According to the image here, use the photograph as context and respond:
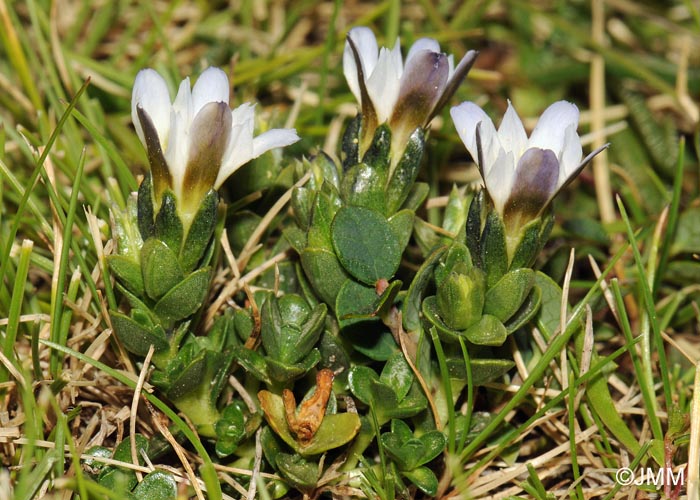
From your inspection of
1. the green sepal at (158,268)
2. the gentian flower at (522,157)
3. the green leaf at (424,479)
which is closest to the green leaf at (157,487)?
the green sepal at (158,268)

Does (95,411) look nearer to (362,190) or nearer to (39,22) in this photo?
(362,190)

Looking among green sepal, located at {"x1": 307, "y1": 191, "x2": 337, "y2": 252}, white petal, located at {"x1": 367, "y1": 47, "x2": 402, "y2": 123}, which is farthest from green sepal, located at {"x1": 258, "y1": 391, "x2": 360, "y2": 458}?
white petal, located at {"x1": 367, "y1": 47, "x2": 402, "y2": 123}

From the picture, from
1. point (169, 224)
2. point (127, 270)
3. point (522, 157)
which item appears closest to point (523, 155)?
point (522, 157)

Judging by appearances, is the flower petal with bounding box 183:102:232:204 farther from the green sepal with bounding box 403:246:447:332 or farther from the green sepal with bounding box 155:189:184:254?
the green sepal with bounding box 403:246:447:332

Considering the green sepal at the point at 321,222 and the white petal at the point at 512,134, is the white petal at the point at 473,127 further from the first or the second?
the green sepal at the point at 321,222

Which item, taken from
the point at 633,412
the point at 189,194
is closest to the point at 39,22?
the point at 189,194

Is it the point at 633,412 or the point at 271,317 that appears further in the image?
the point at 633,412
